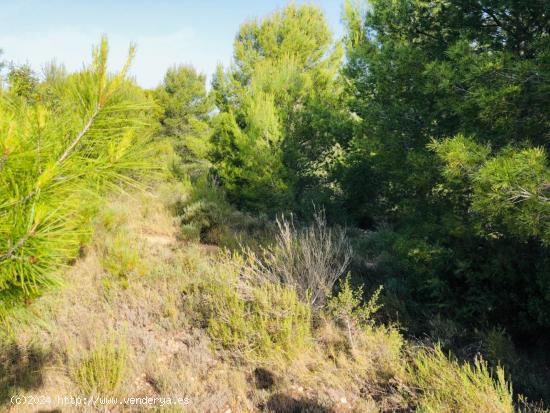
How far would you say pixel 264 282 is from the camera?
4.26 metres

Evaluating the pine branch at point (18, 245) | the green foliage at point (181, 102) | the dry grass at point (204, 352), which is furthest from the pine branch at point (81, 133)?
the green foliage at point (181, 102)

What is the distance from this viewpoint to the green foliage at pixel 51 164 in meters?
1.29

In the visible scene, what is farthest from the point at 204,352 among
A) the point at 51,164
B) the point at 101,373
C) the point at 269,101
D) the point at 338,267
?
the point at 269,101

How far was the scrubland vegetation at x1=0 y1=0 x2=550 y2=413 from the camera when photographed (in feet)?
A: 5.03

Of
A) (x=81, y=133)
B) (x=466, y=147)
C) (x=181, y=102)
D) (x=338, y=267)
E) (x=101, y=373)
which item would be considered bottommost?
(x=101, y=373)

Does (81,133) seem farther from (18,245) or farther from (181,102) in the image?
(181,102)

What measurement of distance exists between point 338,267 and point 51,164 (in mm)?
3970

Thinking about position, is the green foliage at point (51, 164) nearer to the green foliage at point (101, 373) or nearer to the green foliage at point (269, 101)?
the green foliage at point (101, 373)

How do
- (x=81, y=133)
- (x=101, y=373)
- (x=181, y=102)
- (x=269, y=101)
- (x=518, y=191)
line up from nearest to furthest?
(x=81, y=133) < (x=518, y=191) < (x=101, y=373) < (x=269, y=101) < (x=181, y=102)

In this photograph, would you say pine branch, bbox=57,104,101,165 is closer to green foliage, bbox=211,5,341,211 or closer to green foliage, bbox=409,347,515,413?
green foliage, bbox=409,347,515,413

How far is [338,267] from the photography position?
476 centimetres

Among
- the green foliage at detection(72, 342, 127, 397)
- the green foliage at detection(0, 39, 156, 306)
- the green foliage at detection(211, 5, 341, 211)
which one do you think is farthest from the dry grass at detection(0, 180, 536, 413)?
the green foliage at detection(211, 5, 341, 211)

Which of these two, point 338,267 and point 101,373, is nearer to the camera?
point 101,373

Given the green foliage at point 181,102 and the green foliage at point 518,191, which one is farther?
the green foliage at point 181,102
